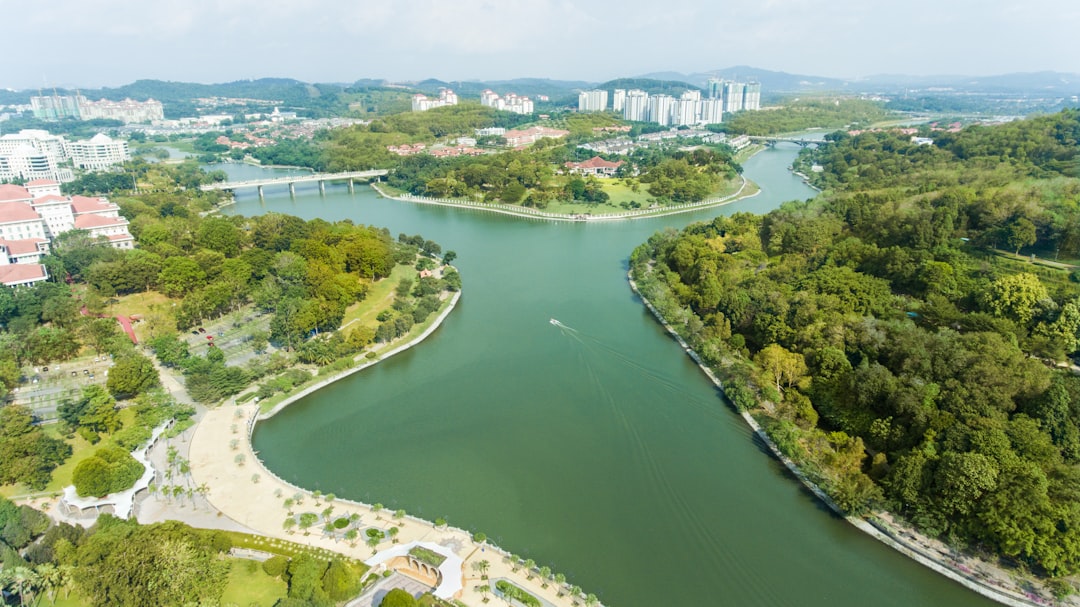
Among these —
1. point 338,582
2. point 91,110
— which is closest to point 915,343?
point 338,582

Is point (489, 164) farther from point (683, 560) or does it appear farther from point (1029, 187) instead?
point (683, 560)

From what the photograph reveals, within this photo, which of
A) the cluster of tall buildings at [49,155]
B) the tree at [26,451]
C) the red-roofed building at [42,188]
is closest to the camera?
the tree at [26,451]

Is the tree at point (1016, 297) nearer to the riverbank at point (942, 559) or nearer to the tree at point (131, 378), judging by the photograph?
the riverbank at point (942, 559)

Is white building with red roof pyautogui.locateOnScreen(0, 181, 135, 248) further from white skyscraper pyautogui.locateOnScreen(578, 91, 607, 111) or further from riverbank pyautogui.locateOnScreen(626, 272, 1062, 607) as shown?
white skyscraper pyautogui.locateOnScreen(578, 91, 607, 111)

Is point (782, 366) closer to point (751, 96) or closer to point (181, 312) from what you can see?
point (181, 312)

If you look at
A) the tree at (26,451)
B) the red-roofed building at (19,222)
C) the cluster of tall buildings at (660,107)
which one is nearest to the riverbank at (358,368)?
the tree at (26,451)

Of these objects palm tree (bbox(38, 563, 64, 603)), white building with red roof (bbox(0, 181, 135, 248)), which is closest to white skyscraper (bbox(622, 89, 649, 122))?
white building with red roof (bbox(0, 181, 135, 248))

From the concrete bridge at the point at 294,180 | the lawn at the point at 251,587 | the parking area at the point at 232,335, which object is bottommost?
the lawn at the point at 251,587
